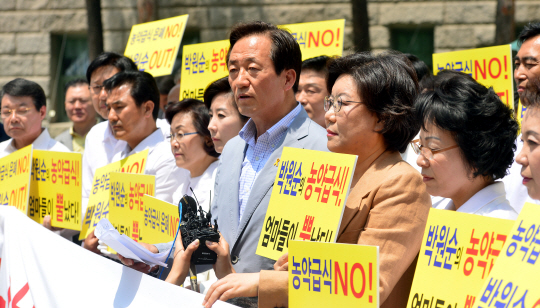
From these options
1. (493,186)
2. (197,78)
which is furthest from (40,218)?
(493,186)

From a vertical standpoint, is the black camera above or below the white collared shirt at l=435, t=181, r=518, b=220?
below

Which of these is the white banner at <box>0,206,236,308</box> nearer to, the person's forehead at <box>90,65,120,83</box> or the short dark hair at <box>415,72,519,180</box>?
the short dark hair at <box>415,72,519,180</box>

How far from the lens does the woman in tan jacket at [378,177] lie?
211 cm

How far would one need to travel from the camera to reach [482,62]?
3.97 meters

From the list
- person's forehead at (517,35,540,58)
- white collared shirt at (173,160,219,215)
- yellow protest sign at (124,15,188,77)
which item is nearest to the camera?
person's forehead at (517,35,540,58)

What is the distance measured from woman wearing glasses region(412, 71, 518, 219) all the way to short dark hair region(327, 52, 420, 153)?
0.31 feet

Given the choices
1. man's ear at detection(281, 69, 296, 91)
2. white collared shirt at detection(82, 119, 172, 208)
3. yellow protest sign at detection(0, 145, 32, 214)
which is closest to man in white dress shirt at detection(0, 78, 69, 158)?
white collared shirt at detection(82, 119, 172, 208)

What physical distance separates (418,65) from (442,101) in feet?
5.52

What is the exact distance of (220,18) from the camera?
10406 mm

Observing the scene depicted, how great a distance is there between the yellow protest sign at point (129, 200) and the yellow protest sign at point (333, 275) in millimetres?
1447

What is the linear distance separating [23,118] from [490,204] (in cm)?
392

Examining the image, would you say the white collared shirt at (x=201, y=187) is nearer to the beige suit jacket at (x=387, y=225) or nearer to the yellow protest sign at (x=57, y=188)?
the yellow protest sign at (x=57, y=188)

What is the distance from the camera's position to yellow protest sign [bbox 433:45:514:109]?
384 centimetres

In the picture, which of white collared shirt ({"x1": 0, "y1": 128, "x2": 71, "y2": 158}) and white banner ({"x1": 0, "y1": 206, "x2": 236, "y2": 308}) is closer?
white banner ({"x1": 0, "y1": 206, "x2": 236, "y2": 308})
